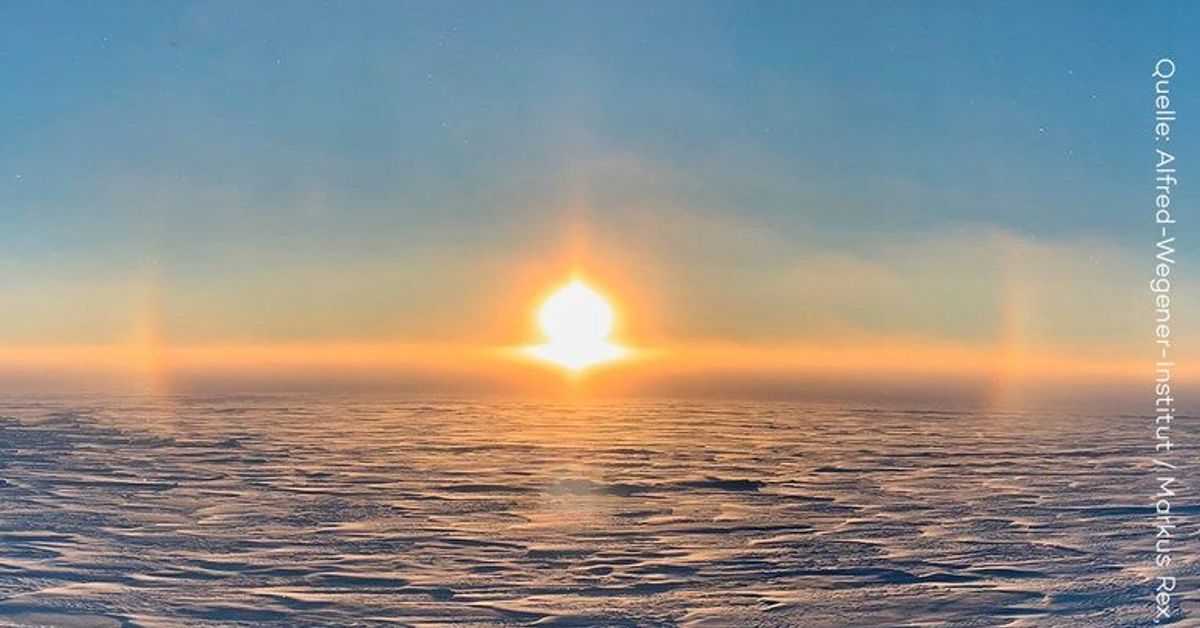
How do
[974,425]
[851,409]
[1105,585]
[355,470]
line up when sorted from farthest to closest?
[851,409] → [974,425] → [355,470] → [1105,585]

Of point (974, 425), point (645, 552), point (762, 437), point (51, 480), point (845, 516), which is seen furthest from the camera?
point (974, 425)

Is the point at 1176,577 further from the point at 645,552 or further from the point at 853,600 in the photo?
the point at 645,552

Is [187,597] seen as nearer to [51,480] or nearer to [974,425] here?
[51,480]

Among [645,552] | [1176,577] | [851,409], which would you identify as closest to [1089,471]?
[1176,577]

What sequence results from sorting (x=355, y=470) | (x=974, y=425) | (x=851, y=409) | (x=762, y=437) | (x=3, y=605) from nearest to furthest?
(x=3, y=605)
(x=355, y=470)
(x=762, y=437)
(x=974, y=425)
(x=851, y=409)

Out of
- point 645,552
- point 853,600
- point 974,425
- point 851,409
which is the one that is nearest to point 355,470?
point 645,552

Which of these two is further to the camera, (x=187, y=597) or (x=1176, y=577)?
(x=1176, y=577)

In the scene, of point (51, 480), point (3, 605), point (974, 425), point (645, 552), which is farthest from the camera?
point (974, 425)
